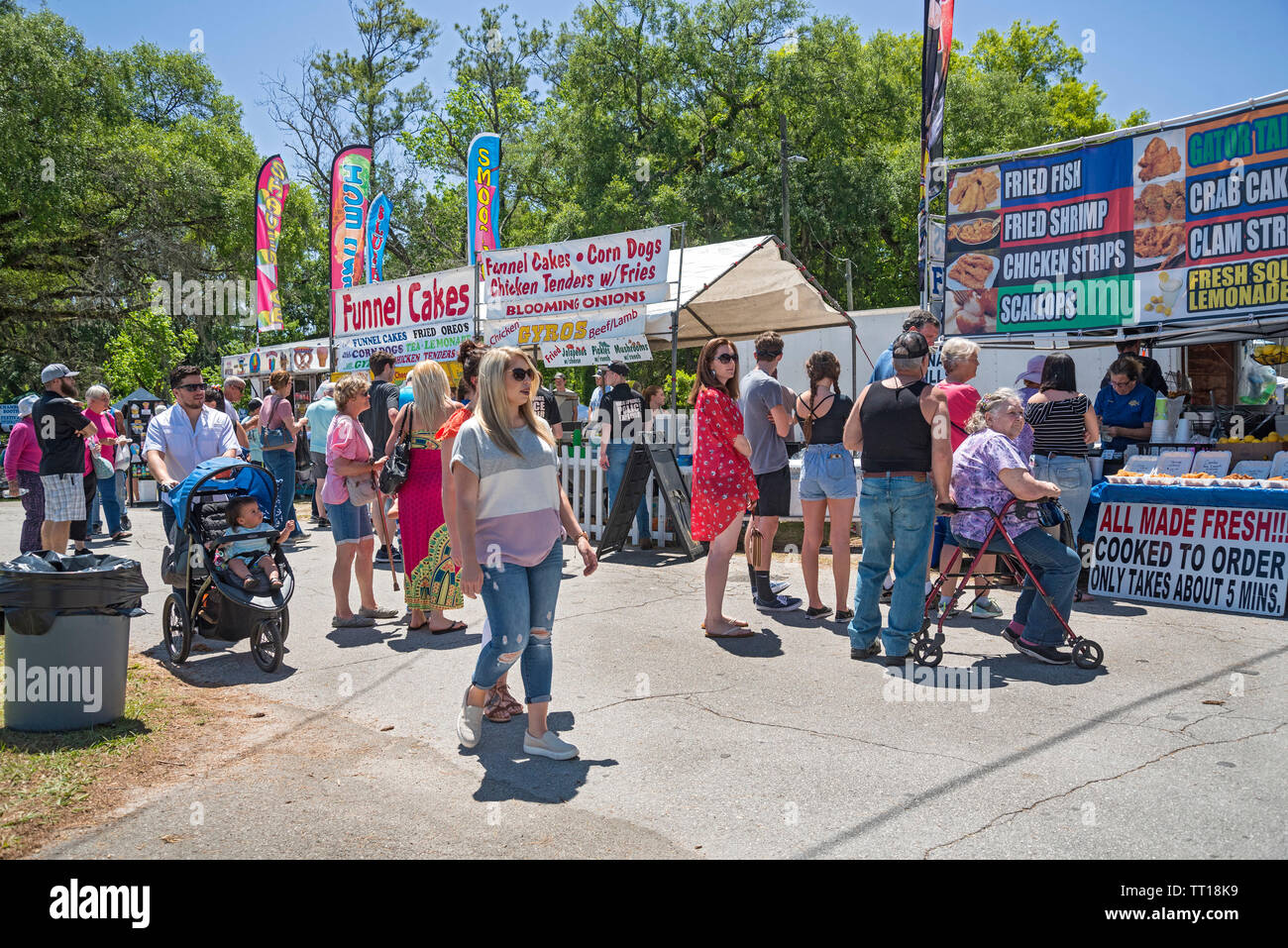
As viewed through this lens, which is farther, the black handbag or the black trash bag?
the black handbag

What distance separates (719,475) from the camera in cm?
688

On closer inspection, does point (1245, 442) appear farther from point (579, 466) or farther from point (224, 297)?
point (224, 297)

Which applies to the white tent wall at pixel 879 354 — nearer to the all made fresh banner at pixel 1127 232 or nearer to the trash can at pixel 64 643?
the all made fresh banner at pixel 1127 232

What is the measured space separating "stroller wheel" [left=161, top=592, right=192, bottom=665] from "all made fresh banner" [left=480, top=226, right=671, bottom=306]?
256 inches

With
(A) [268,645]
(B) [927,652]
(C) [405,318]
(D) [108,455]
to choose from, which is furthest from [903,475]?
(D) [108,455]

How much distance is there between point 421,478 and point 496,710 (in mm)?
2289

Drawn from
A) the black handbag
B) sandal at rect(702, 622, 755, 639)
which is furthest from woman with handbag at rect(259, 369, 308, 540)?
sandal at rect(702, 622, 755, 639)

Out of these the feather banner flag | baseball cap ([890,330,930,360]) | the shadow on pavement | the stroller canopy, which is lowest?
the shadow on pavement

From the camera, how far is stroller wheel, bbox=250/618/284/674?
20.6 ft

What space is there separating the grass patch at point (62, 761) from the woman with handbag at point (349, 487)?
188 centimetres

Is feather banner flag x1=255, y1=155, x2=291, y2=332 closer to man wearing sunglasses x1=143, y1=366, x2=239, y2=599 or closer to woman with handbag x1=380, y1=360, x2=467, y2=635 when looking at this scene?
man wearing sunglasses x1=143, y1=366, x2=239, y2=599

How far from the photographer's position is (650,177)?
33.6 metres

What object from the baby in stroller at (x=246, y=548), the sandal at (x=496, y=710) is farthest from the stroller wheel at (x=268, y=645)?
the sandal at (x=496, y=710)

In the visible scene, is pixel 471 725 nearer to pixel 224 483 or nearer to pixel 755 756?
pixel 755 756
